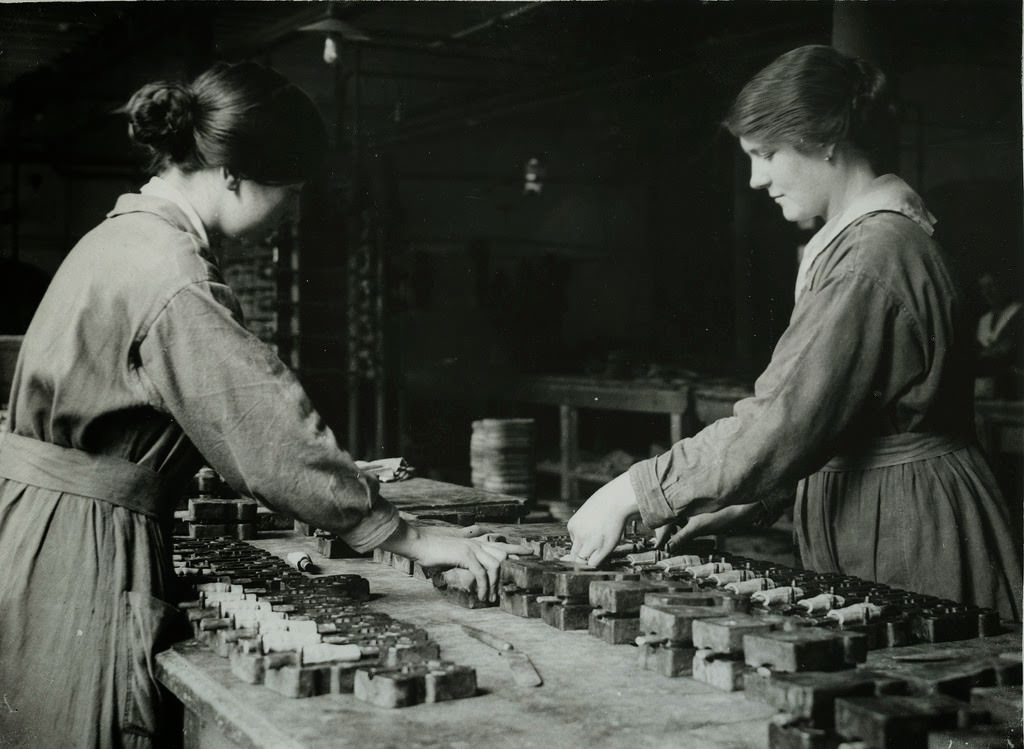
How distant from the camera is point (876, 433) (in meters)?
2.20

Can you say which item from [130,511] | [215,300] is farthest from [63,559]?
[215,300]

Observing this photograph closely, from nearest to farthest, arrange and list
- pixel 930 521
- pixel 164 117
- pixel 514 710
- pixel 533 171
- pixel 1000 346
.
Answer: pixel 514 710 < pixel 164 117 < pixel 930 521 < pixel 1000 346 < pixel 533 171

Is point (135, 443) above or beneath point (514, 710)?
above

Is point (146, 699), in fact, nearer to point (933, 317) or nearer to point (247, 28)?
point (933, 317)

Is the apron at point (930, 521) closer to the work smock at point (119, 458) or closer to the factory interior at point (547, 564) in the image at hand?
the factory interior at point (547, 564)

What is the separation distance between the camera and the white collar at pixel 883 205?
2.19 meters

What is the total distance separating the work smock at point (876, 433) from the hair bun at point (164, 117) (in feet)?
3.43

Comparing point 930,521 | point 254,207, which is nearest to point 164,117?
point 254,207

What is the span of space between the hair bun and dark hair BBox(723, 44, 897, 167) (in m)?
1.10

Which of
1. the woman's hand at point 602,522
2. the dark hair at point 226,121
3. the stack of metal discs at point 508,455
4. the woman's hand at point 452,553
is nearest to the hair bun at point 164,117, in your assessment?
the dark hair at point 226,121

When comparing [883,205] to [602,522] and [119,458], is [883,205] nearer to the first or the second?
[602,522]

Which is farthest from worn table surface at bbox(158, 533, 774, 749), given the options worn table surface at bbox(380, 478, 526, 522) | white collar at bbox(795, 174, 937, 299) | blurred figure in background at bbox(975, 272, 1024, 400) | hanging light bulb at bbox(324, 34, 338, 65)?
hanging light bulb at bbox(324, 34, 338, 65)

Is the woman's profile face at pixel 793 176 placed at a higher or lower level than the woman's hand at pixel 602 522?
higher

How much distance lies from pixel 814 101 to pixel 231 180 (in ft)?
3.80
